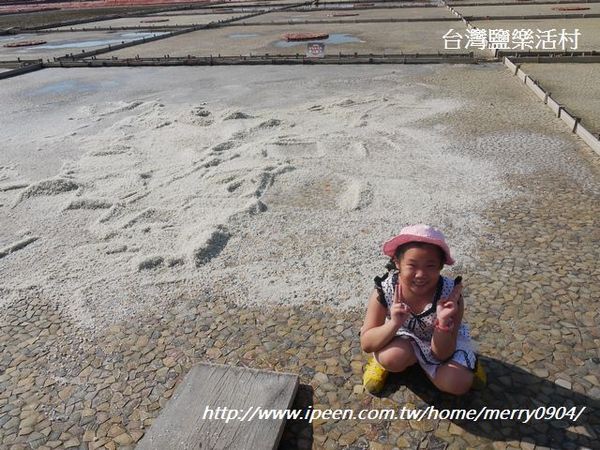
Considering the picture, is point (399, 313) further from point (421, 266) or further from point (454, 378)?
point (454, 378)

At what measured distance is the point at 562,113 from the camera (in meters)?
7.45

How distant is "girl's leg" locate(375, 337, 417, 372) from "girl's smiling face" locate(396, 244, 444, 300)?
45 centimetres

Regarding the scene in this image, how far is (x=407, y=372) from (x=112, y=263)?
2844 mm

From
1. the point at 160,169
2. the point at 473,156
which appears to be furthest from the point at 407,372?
the point at 160,169

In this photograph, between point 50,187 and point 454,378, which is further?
point 50,187

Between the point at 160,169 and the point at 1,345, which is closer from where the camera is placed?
the point at 1,345

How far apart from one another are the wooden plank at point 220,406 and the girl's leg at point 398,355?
55 cm

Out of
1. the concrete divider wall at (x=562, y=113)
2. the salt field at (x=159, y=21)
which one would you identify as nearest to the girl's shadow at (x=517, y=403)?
the concrete divider wall at (x=562, y=113)

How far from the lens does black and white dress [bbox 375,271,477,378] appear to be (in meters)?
2.71

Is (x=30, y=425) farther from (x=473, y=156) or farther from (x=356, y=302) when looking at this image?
(x=473, y=156)

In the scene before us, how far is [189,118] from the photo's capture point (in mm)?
8312

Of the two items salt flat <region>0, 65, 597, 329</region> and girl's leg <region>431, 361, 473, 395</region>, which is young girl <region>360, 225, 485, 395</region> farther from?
salt flat <region>0, 65, 597, 329</region>

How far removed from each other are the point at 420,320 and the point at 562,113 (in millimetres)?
6242

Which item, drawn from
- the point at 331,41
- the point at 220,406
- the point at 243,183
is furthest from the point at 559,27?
the point at 220,406
